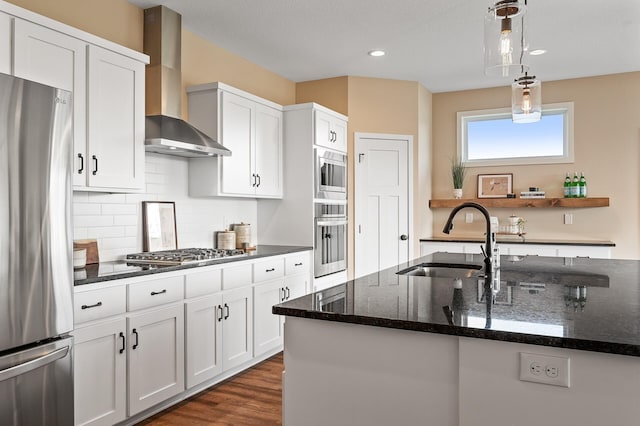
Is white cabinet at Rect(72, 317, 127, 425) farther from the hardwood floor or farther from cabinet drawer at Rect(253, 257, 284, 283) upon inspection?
cabinet drawer at Rect(253, 257, 284, 283)

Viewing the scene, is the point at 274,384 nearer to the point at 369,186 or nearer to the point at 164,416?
the point at 164,416

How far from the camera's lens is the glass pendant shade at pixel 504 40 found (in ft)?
6.94

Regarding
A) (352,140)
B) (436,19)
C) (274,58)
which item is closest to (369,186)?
(352,140)

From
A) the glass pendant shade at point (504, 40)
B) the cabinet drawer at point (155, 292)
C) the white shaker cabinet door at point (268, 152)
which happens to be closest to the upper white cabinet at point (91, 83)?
the cabinet drawer at point (155, 292)

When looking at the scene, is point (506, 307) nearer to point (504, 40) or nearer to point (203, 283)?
point (504, 40)

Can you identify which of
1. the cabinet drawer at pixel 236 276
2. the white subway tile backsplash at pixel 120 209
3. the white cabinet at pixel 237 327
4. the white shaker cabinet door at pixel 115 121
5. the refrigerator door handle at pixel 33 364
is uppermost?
the white shaker cabinet door at pixel 115 121

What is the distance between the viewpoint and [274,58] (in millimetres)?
4707

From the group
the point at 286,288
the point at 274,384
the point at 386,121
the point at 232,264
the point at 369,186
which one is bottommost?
the point at 274,384

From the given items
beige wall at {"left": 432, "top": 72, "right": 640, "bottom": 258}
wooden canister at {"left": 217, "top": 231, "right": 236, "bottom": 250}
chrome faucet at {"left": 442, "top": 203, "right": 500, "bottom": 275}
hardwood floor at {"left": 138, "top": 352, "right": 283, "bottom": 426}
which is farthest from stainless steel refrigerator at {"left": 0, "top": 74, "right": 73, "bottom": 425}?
beige wall at {"left": 432, "top": 72, "right": 640, "bottom": 258}

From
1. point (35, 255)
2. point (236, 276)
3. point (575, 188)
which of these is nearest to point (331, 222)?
point (236, 276)

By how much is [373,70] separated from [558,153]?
239 cm

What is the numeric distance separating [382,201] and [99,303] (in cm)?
361

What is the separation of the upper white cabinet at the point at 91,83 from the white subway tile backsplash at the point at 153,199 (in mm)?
324

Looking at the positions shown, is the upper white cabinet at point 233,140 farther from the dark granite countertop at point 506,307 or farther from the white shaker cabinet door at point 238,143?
the dark granite countertop at point 506,307
